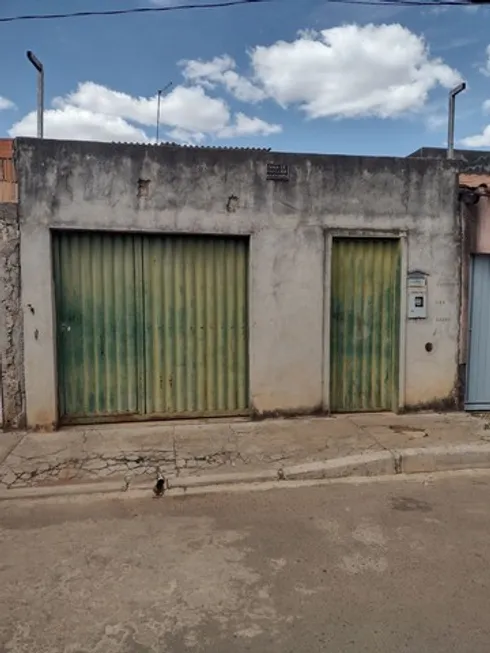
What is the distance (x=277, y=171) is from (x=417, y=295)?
7.95 feet

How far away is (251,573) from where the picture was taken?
3.21 m

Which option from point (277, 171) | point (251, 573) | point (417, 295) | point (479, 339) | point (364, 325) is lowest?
point (251, 573)

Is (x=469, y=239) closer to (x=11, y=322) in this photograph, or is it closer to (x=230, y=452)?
(x=230, y=452)

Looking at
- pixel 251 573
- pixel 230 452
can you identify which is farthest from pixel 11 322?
pixel 251 573

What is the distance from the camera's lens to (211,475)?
482 centimetres

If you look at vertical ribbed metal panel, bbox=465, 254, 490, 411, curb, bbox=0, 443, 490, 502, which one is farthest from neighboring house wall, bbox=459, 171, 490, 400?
curb, bbox=0, 443, 490, 502

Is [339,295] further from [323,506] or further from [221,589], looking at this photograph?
[221,589]

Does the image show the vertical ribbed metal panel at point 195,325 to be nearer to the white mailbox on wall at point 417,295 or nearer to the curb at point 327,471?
the curb at point 327,471

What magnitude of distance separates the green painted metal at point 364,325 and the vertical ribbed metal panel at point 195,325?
4.02 ft

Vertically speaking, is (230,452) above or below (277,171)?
below

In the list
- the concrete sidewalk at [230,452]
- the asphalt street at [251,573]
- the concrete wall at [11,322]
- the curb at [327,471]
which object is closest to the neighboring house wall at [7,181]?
the concrete wall at [11,322]

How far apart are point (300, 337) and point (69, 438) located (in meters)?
2.99

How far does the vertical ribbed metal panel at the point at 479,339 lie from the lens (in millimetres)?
6875

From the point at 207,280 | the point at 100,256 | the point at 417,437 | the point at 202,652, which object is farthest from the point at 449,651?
the point at 100,256
